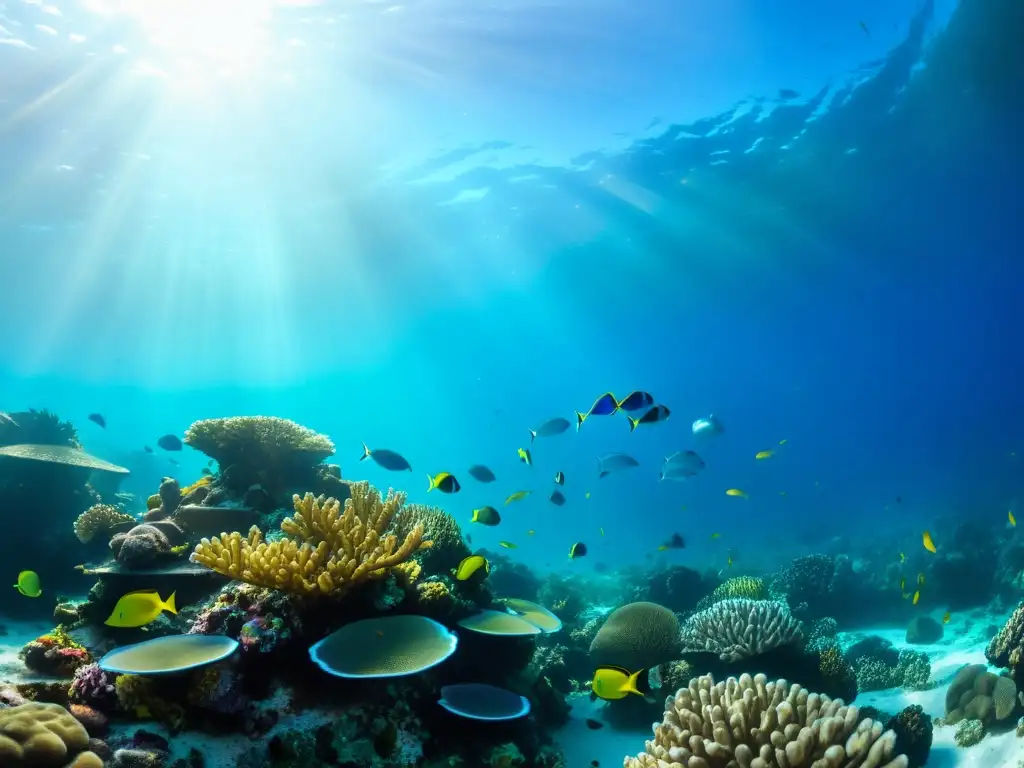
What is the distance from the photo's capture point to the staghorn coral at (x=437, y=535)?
6.39 metres

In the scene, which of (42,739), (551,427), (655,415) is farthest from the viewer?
(551,427)

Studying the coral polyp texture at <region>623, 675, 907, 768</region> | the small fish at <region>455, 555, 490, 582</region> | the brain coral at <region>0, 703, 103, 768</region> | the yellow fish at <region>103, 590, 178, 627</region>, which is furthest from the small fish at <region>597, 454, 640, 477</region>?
the brain coral at <region>0, 703, 103, 768</region>

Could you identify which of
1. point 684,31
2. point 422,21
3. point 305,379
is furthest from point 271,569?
point 305,379

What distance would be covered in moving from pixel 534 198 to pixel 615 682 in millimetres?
32023

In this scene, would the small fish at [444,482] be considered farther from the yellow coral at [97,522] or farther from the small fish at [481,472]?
the yellow coral at [97,522]

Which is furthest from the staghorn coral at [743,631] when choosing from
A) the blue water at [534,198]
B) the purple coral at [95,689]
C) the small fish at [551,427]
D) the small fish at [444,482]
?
the blue water at [534,198]

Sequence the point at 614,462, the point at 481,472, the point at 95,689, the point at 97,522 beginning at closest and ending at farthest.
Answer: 1. the point at 95,689
2. the point at 97,522
3. the point at 614,462
4. the point at 481,472

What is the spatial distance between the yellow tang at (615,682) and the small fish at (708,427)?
24.2 feet

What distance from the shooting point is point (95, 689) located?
396cm

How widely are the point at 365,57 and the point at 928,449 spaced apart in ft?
372

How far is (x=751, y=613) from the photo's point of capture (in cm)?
668

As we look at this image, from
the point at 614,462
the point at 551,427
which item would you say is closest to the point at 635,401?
the point at 551,427

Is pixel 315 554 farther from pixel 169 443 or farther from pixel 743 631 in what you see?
pixel 169 443

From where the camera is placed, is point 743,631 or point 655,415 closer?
point 743,631
